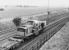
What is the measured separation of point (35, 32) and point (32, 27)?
127cm

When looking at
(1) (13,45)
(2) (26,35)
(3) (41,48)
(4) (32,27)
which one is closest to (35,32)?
(4) (32,27)

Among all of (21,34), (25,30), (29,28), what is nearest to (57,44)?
(29,28)

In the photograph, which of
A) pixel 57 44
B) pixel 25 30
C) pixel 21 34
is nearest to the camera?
pixel 25 30

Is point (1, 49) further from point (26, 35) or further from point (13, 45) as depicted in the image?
point (26, 35)

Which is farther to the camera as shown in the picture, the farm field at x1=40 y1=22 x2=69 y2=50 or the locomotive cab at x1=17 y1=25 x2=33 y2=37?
the locomotive cab at x1=17 y1=25 x2=33 y2=37

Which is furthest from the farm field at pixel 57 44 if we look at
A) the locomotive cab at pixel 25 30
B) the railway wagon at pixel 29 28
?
the locomotive cab at pixel 25 30

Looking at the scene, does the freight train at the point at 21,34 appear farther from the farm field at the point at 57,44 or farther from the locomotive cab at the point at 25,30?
the farm field at the point at 57,44

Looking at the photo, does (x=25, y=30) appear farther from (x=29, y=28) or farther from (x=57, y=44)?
(x=57, y=44)

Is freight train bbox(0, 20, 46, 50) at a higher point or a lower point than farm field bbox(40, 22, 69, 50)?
higher

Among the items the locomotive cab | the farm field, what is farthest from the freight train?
the farm field

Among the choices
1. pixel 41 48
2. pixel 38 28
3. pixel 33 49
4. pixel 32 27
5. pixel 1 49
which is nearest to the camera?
pixel 1 49

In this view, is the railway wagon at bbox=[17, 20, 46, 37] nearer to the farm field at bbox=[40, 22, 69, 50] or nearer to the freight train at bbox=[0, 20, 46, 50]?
the freight train at bbox=[0, 20, 46, 50]

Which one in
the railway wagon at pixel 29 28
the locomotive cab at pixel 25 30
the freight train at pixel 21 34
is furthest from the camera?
the railway wagon at pixel 29 28

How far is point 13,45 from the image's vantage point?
1530cm
